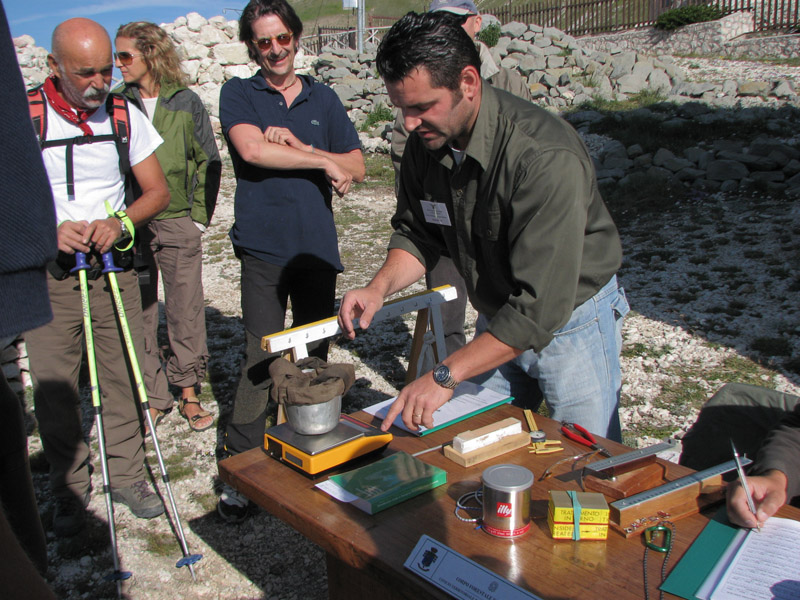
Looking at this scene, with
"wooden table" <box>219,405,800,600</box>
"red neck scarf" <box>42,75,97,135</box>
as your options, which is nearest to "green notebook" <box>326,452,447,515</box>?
"wooden table" <box>219,405,800,600</box>

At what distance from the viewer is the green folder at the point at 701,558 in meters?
1.44

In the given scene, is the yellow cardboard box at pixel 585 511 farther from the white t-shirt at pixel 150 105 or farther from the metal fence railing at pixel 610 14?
the metal fence railing at pixel 610 14

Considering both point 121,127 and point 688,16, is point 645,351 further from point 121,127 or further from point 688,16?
point 688,16

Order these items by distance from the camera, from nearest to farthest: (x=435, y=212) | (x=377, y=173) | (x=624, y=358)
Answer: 1. (x=435, y=212)
2. (x=624, y=358)
3. (x=377, y=173)

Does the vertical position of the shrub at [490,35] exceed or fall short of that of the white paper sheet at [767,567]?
it exceeds it

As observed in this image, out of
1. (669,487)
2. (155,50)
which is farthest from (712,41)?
(669,487)

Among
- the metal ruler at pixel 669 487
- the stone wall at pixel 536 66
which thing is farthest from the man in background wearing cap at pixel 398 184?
the stone wall at pixel 536 66

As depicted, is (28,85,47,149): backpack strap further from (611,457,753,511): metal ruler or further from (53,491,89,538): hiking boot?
(611,457,753,511): metal ruler

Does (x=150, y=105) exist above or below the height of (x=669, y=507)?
above

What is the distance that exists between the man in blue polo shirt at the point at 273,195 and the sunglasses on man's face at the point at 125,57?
134 cm

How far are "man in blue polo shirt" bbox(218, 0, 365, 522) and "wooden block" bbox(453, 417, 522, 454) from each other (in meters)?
1.44

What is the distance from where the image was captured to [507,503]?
5.28 feet

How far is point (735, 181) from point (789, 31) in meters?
11.8

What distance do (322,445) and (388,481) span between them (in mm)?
259
